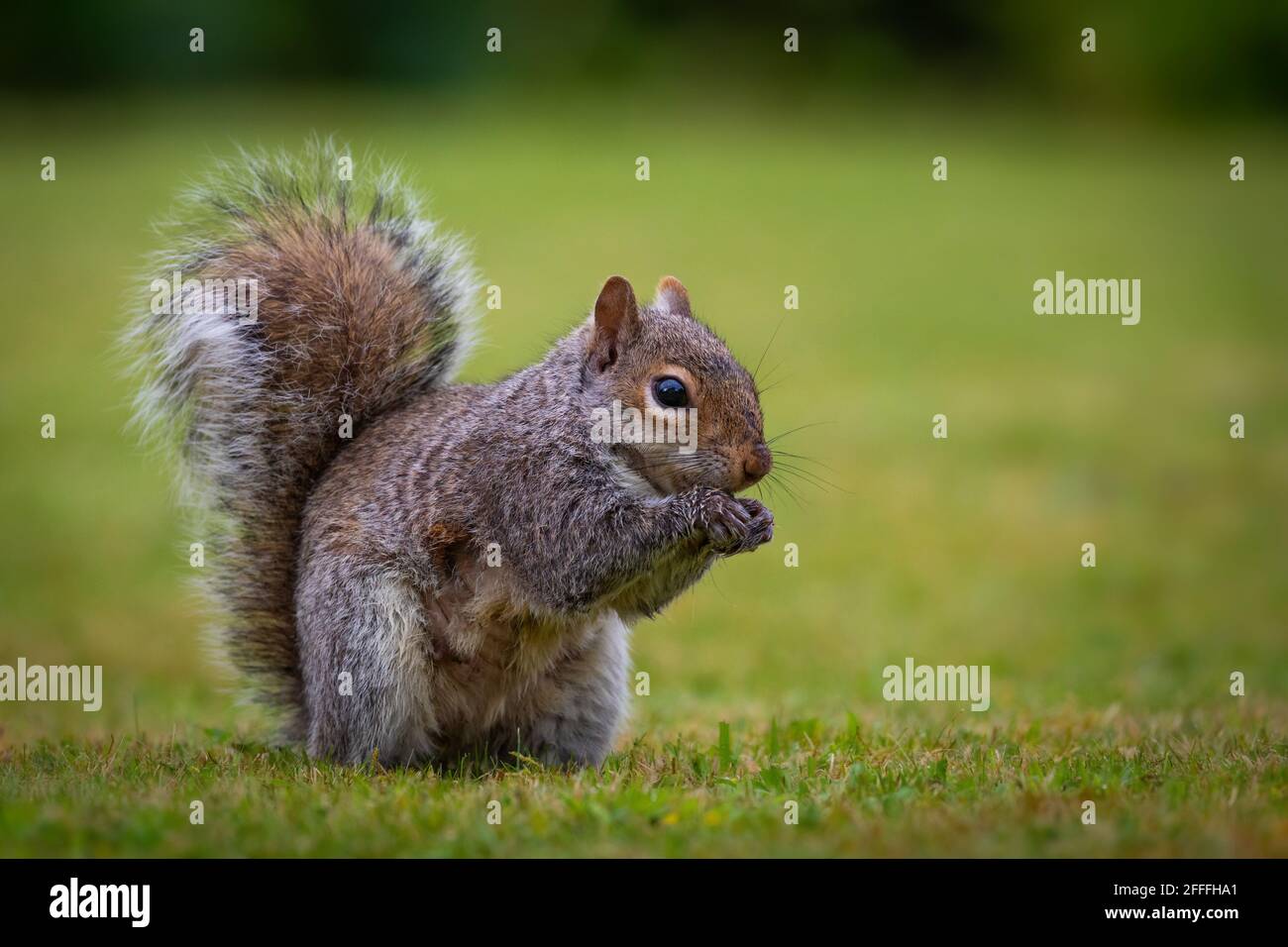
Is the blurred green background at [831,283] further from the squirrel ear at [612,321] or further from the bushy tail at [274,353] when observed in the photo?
the squirrel ear at [612,321]

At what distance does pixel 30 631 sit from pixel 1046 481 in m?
7.00

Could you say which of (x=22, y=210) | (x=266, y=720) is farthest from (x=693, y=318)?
A: (x=22, y=210)

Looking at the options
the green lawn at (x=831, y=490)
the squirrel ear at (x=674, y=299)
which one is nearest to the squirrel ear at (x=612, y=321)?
the squirrel ear at (x=674, y=299)

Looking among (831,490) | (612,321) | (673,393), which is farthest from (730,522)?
(831,490)

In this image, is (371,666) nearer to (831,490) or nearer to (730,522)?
(730,522)

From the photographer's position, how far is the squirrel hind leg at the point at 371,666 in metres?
4.26

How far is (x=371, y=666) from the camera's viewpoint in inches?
168

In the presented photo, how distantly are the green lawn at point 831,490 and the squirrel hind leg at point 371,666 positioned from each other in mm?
233

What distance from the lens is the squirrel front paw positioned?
4.06 metres

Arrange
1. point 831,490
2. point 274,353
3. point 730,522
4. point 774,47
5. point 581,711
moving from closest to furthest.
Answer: point 730,522
point 581,711
point 274,353
point 831,490
point 774,47

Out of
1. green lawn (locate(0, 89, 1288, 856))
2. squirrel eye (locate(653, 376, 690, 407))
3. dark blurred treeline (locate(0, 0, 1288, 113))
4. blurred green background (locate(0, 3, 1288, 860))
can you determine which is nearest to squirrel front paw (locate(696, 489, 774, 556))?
squirrel eye (locate(653, 376, 690, 407))

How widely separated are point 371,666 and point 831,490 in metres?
7.28

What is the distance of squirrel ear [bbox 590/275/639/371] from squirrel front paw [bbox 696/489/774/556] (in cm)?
56
